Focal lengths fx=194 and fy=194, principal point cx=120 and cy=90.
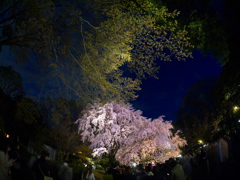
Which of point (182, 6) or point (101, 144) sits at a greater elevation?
point (182, 6)

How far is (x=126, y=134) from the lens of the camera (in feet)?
64.5

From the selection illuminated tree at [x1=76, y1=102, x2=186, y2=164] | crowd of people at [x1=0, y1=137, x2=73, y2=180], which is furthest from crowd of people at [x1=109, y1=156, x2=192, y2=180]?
illuminated tree at [x1=76, y1=102, x2=186, y2=164]

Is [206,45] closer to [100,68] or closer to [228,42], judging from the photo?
[228,42]

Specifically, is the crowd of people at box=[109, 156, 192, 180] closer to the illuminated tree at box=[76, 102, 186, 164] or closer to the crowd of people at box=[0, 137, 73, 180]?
the crowd of people at box=[0, 137, 73, 180]

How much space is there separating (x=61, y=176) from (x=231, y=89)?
11.9 m

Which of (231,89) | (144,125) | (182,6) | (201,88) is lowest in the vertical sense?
(144,125)

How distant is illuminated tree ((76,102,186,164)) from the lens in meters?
18.0

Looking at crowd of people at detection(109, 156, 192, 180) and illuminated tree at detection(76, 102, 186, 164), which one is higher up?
illuminated tree at detection(76, 102, 186, 164)

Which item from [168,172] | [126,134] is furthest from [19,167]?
[126,134]

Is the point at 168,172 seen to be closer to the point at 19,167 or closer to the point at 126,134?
the point at 19,167

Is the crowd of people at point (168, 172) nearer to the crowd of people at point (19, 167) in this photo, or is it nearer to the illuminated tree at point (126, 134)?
the crowd of people at point (19, 167)

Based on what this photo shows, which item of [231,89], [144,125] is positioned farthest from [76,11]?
[144,125]

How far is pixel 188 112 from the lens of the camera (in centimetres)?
3631

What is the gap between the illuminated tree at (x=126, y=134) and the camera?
18.0m
